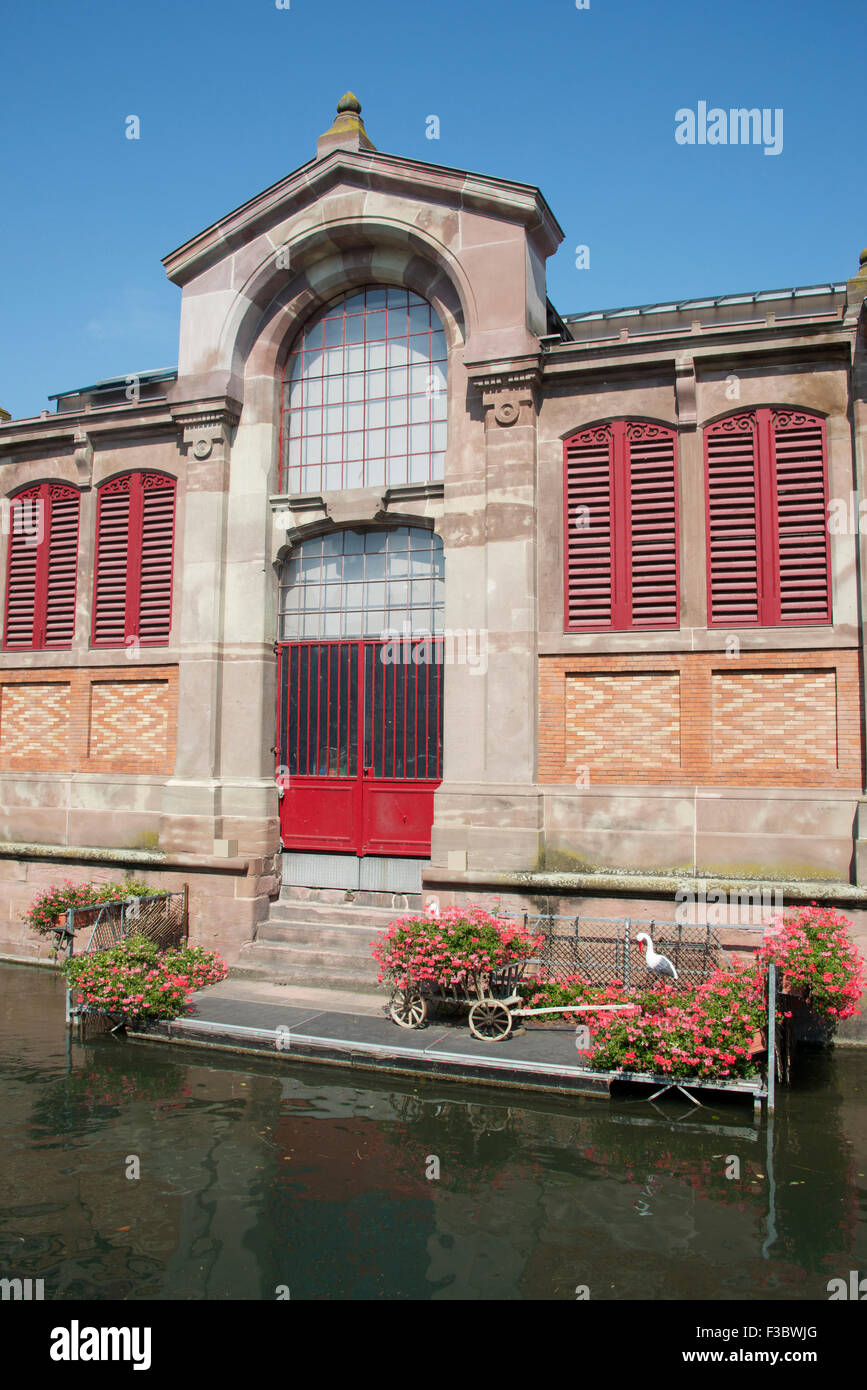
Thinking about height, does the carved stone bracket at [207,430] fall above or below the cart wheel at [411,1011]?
above

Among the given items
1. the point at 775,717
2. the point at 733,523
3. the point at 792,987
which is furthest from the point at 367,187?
the point at 792,987

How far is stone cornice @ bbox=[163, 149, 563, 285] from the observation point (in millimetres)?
11734

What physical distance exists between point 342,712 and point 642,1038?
6.16m

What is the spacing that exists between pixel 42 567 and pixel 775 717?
10854 mm

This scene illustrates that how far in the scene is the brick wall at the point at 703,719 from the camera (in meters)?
10.3

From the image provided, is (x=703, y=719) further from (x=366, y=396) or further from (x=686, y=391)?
(x=366, y=396)

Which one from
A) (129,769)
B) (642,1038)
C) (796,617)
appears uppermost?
(796,617)

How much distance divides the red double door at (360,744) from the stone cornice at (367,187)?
5487 mm

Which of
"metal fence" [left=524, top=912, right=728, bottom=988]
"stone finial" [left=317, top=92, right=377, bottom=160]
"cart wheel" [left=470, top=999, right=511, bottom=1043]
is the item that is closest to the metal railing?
"cart wheel" [left=470, top=999, right=511, bottom=1043]

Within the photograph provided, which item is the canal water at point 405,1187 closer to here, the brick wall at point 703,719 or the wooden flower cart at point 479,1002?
the wooden flower cart at point 479,1002

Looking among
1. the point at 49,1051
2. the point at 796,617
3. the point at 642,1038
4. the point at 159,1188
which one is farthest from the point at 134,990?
the point at 796,617

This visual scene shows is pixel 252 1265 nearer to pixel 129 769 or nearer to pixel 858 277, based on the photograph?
pixel 129 769

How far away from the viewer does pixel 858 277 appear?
425 inches

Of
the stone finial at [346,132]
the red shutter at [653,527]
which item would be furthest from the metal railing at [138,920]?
the stone finial at [346,132]
